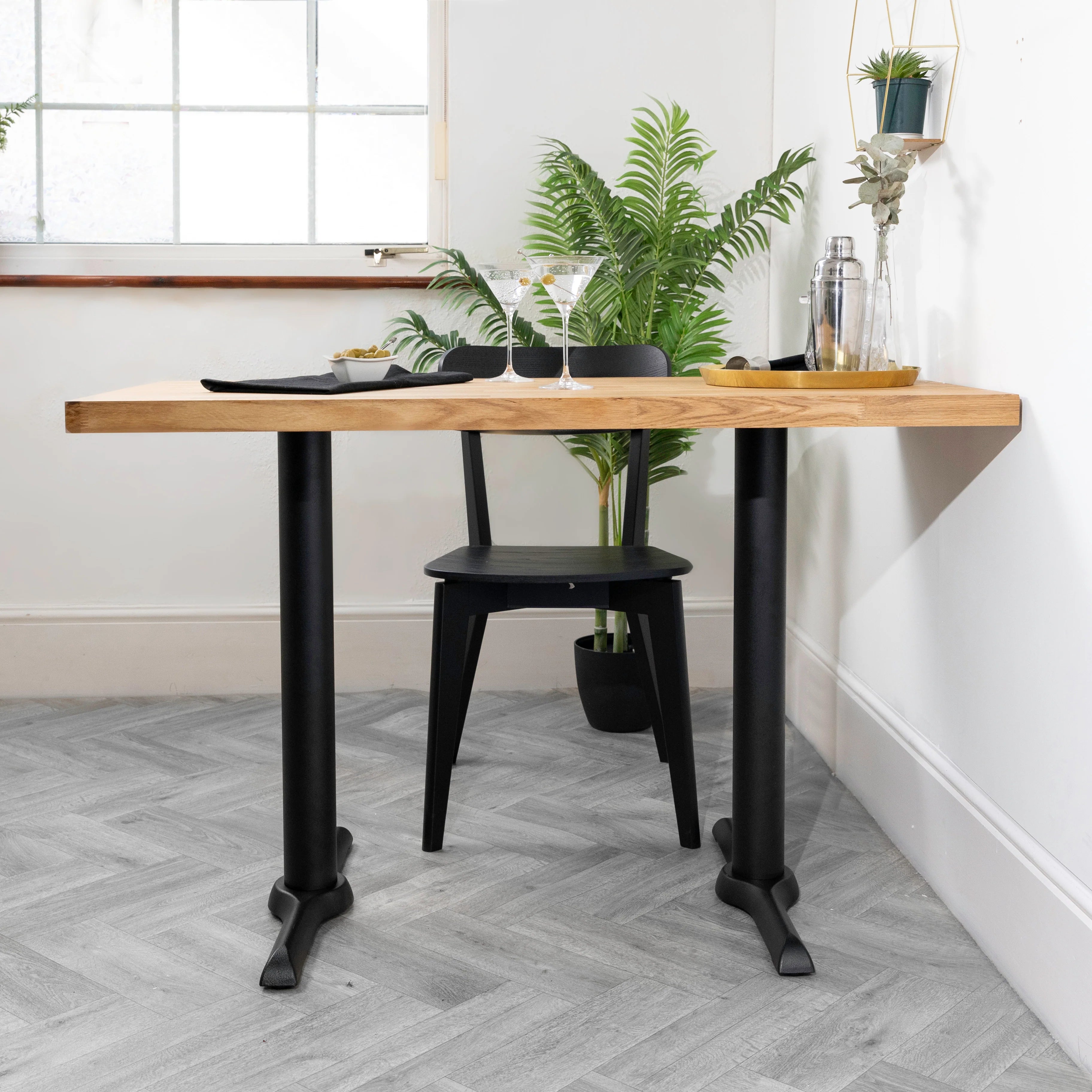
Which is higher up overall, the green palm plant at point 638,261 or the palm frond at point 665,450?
the green palm plant at point 638,261

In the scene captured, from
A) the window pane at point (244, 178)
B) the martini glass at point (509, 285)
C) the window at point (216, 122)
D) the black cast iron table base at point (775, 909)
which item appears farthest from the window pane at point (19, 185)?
the black cast iron table base at point (775, 909)

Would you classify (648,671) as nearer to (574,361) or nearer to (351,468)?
(574,361)

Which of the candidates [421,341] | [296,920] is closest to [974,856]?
[296,920]

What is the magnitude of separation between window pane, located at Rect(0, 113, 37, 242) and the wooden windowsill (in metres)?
0.13

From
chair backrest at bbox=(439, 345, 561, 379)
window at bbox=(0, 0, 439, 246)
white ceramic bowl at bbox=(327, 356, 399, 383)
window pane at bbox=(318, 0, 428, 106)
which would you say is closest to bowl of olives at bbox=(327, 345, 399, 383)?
white ceramic bowl at bbox=(327, 356, 399, 383)

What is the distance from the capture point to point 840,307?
5.50 feet

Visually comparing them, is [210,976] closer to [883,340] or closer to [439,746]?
[439,746]

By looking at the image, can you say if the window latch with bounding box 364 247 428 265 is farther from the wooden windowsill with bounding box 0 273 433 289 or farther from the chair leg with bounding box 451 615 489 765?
the chair leg with bounding box 451 615 489 765

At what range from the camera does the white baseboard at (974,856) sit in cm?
140

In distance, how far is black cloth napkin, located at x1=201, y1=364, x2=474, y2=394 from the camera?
1416 mm

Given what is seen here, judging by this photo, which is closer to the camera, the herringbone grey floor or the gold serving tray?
the herringbone grey floor

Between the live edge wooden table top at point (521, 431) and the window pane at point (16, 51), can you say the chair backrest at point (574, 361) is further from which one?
the window pane at point (16, 51)

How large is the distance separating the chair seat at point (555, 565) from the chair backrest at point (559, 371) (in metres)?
0.10

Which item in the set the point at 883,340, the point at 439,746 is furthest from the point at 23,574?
the point at 883,340
